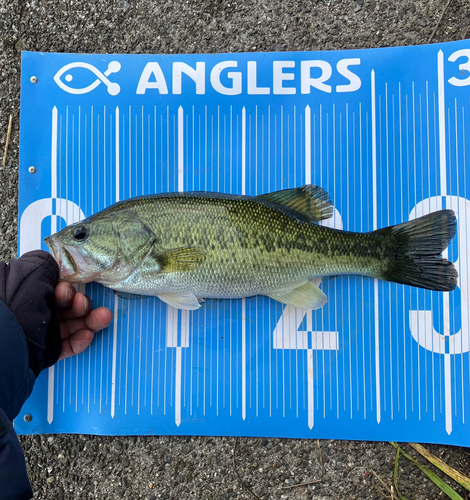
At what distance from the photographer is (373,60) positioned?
6.95ft

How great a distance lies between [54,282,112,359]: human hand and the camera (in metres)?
1.97

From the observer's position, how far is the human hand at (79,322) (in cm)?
197

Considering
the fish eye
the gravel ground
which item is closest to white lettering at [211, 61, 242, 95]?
the gravel ground

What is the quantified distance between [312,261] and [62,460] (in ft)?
5.81

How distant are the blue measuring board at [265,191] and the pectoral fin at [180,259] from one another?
347mm

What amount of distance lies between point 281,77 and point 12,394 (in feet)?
7.04

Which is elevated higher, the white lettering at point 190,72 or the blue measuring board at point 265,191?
the white lettering at point 190,72

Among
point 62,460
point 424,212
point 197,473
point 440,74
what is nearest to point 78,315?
point 62,460

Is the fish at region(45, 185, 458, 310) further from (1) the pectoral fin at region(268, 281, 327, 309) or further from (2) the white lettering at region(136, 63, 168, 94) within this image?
(2) the white lettering at region(136, 63, 168, 94)

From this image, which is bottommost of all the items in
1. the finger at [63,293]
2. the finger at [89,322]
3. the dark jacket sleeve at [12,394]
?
the dark jacket sleeve at [12,394]

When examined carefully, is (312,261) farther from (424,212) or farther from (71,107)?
(71,107)

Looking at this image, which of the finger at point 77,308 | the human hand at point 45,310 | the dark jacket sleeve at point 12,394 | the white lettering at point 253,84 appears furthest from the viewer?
the white lettering at point 253,84

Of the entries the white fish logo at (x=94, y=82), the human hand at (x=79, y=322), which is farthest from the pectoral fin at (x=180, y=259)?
the white fish logo at (x=94, y=82)

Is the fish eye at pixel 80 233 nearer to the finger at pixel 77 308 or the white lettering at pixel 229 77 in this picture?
the finger at pixel 77 308
